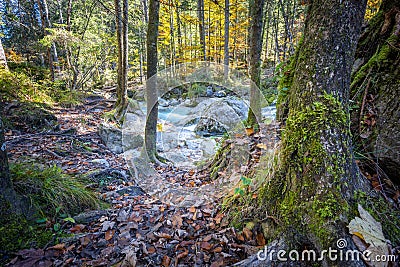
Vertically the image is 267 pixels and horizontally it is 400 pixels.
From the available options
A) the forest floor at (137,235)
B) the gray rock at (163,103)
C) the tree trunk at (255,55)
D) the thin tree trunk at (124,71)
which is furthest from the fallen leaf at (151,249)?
the gray rock at (163,103)

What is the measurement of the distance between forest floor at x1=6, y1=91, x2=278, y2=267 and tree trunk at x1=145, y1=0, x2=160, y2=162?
74.3 inches

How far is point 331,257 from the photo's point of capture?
140cm

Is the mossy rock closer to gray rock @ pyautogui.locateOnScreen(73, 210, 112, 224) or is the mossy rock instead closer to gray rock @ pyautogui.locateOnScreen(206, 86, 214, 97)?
gray rock @ pyautogui.locateOnScreen(73, 210, 112, 224)

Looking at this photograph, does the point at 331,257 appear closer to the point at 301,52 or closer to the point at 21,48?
the point at 301,52

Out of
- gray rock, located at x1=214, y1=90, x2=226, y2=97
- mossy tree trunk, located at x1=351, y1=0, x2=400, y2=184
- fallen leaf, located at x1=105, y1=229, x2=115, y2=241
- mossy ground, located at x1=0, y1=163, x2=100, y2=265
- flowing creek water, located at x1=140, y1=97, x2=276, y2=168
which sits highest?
mossy tree trunk, located at x1=351, y1=0, x2=400, y2=184

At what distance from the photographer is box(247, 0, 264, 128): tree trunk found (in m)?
4.12

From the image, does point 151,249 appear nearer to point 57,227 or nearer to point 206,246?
point 206,246

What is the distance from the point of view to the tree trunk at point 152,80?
5.30m

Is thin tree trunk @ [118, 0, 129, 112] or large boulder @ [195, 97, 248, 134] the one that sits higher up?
thin tree trunk @ [118, 0, 129, 112]

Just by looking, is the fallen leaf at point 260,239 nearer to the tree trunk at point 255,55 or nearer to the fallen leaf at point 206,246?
the fallen leaf at point 206,246

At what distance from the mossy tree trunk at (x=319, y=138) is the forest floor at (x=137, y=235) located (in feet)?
1.75

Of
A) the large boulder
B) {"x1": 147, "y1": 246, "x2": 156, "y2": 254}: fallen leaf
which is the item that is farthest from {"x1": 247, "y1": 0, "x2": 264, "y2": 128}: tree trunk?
the large boulder

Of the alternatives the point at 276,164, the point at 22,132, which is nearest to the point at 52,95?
the point at 22,132

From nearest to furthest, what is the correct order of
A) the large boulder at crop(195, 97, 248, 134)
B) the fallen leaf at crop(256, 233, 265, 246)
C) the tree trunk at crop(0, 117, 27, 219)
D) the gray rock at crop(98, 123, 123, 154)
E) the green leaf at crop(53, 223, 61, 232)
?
the fallen leaf at crop(256, 233, 265, 246) → the tree trunk at crop(0, 117, 27, 219) → the green leaf at crop(53, 223, 61, 232) → the gray rock at crop(98, 123, 123, 154) → the large boulder at crop(195, 97, 248, 134)
